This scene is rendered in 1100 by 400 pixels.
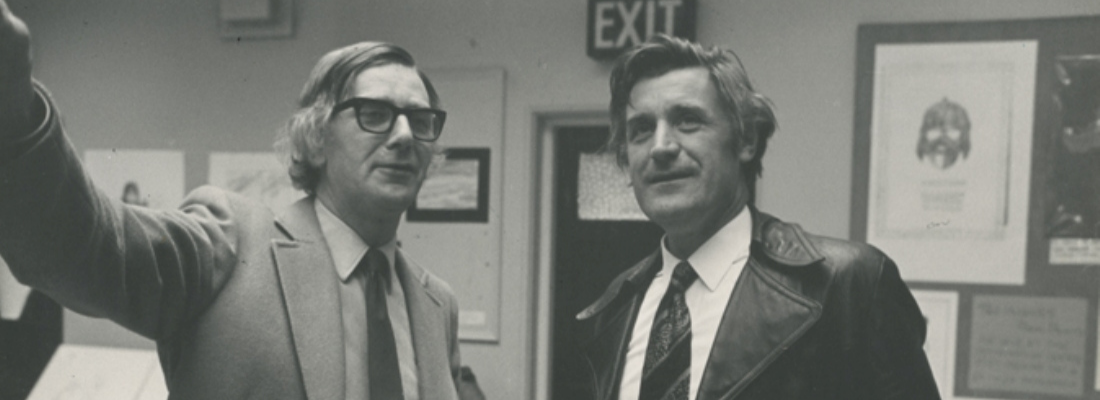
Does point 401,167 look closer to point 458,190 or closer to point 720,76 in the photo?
point 720,76

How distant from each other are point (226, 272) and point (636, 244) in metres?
2.39

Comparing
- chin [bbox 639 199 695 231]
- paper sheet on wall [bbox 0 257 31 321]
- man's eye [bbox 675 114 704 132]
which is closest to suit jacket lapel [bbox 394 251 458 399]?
chin [bbox 639 199 695 231]

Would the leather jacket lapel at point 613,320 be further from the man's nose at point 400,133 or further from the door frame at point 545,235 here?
the door frame at point 545,235

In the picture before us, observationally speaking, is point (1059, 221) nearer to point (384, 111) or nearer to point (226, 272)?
point (384, 111)

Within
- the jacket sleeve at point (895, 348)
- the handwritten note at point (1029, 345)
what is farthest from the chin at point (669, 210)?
the handwritten note at point (1029, 345)

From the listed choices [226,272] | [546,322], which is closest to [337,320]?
[226,272]

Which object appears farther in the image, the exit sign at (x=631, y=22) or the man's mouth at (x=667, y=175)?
the exit sign at (x=631, y=22)

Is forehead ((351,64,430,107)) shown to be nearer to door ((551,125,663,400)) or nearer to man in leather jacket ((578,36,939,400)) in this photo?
man in leather jacket ((578,36,939,400))

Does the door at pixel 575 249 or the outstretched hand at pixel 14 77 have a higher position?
the outstretched hand at pixel 14 77

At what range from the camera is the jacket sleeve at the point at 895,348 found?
1.51 m

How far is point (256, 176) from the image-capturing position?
3961 millimetres

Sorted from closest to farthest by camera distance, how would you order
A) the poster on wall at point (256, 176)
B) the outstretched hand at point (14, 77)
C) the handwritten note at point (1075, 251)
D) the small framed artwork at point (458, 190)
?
the outstretched hand at point (14, 77), the handwritten note at point (1075, 251), the small framed artwork at point (458, 190), the poster on wall at point (256, 176)

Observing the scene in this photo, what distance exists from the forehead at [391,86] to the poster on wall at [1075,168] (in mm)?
2483

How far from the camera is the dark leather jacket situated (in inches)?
59.6
